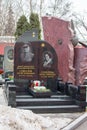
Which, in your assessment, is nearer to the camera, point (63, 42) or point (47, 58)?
point (47, 58)

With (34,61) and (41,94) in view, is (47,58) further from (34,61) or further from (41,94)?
(41,94)

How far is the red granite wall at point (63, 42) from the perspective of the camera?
46.4ft

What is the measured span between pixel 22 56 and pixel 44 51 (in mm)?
858

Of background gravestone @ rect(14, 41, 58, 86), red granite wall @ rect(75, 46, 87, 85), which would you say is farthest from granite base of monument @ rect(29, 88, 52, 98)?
red granite wall @ rect(75, 46, 87, 85)

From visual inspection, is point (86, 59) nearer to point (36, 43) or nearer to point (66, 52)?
point (66, 52)

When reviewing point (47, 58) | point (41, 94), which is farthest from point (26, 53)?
point (41, 94)

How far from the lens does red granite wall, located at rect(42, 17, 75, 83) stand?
46.4ft

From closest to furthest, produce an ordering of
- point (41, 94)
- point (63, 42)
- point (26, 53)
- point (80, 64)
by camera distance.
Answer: point (41, 94) < point (80, 64) < point (26, 53) < point (63, 42)

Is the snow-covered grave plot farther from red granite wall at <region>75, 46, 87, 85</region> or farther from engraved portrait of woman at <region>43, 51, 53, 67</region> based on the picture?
engraved portrait of woman at <region>43, 51, 53, 67</region>

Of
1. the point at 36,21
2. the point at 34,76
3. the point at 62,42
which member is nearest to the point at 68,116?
the point at 34,76

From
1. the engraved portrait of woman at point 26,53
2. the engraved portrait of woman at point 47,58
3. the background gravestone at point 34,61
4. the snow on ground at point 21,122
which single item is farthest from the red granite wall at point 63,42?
the snow on ground at point 21,122

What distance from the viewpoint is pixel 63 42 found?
14.5 m

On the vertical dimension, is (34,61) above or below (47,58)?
below

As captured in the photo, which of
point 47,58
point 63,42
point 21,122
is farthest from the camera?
point 63,42
